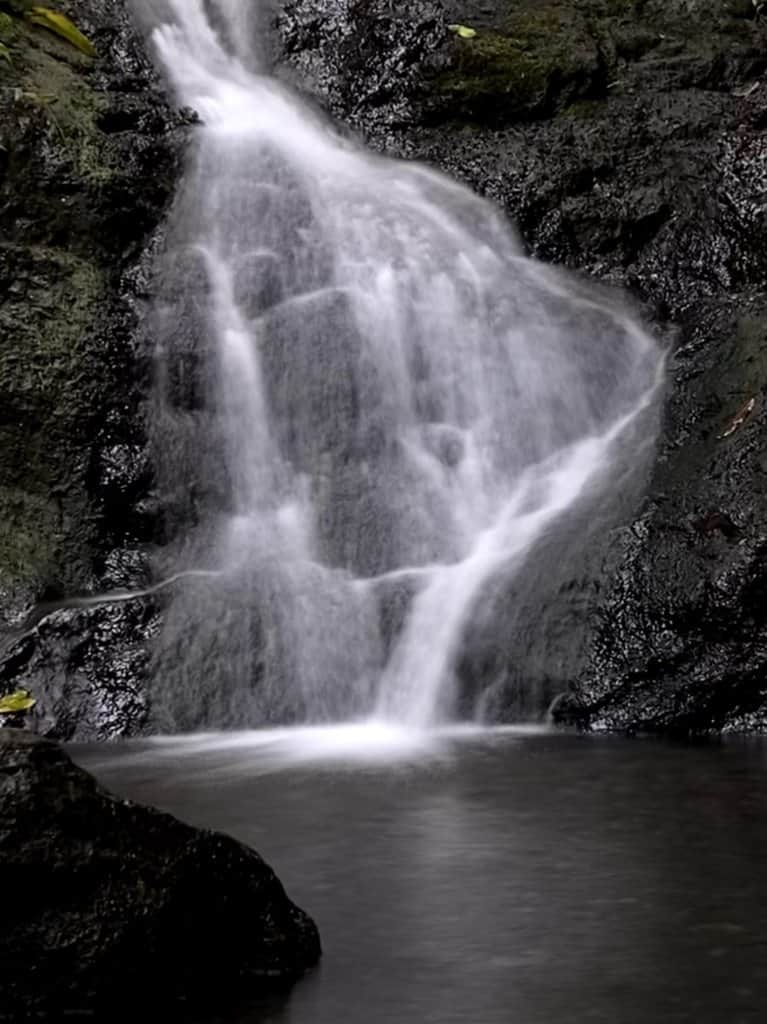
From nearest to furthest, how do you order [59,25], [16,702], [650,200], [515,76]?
[16,702] < [650,200] < [59,25] < [515,76]

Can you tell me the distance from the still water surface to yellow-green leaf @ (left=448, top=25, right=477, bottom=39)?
7123 millimetres

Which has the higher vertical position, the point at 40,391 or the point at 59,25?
the point at 59,25

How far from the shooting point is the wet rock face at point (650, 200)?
7.76 metres

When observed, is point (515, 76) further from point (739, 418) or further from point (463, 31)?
point (739, 418)

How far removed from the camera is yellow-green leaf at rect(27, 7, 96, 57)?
1182 centimetres

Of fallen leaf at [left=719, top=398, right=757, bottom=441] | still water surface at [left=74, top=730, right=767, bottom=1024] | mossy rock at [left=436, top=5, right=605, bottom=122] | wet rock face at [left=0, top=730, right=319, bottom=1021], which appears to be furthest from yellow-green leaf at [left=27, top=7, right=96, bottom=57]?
wet rock face at [left=0, top=730, right=319, bottom=1021]

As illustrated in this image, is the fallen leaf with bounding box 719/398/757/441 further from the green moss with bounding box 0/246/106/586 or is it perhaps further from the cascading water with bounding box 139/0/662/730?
the green moss with bounding box 0/246/106/586

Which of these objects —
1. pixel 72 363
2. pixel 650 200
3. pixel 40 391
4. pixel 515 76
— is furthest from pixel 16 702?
pixel 515 76

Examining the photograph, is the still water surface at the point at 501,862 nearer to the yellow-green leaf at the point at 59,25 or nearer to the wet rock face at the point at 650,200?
the wet rock face at the point at 650,200

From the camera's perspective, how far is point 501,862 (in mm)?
4871

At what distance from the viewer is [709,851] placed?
4.94 metres

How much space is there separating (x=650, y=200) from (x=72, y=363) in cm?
456

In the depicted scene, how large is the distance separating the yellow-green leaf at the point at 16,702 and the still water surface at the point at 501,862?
64 centimetres

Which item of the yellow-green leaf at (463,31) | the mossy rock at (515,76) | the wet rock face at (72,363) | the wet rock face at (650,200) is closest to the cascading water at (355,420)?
the wet rock face at (72,363)
